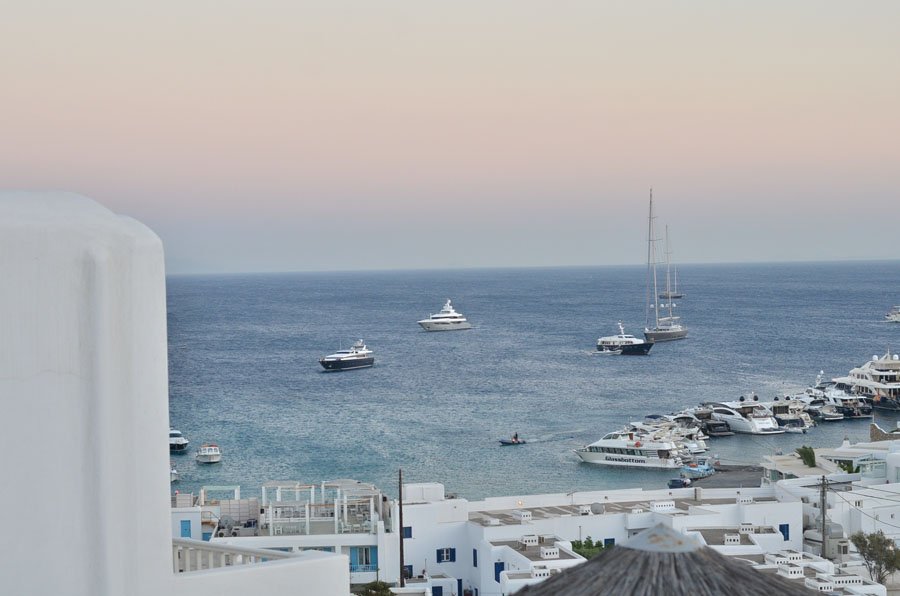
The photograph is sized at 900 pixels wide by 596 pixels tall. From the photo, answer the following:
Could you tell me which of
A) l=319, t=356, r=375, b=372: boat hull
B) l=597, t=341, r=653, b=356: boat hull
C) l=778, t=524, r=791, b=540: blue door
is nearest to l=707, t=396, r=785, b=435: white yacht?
l=778, t=524, r=791, b=540: blue door

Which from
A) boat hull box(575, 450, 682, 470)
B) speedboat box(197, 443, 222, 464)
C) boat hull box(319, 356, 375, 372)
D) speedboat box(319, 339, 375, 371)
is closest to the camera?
boat hull box(575, 450, 682, 470)

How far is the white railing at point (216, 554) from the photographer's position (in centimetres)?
585

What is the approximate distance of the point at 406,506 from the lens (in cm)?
2419

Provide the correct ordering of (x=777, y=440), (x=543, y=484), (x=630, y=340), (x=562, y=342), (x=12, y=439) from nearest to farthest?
(x=12, y=439), (x=543, y=484), (x=777, y=440), (x=630, y=340), (x=562, y=342)

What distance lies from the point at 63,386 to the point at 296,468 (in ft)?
124

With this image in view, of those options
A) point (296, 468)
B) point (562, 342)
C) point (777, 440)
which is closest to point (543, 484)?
point (296, 468)

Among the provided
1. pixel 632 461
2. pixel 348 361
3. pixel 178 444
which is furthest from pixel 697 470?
pixel 348 361

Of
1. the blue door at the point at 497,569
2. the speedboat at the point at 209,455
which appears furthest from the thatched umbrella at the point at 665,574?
the speedboat at the point at 209,455

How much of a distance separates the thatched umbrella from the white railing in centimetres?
198

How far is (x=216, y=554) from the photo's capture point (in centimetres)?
603

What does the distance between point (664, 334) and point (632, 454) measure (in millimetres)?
46850

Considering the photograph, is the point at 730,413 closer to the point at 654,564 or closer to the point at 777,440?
the point at 777,440

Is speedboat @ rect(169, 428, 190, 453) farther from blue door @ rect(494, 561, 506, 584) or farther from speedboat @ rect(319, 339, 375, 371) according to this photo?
speedboat @ rect(319, 339, 375, 371)

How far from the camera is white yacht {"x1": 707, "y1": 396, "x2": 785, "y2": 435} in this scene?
4931 cm
